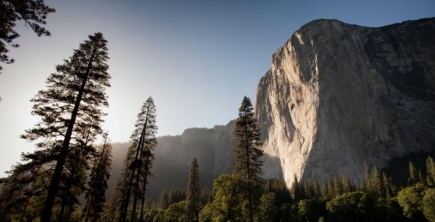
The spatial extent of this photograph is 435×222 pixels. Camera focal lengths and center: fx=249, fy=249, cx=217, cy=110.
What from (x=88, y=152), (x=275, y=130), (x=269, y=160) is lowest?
(x=88, y=152)

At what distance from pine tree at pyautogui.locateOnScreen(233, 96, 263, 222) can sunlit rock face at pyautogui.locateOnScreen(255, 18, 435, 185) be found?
10870 centimetres

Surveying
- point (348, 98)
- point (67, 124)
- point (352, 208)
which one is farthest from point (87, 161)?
point (348, 98)

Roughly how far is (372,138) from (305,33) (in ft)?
241

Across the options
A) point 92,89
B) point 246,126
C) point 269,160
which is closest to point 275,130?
point 269,160

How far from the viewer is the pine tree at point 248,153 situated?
22.9m

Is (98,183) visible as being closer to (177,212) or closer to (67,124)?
(67,124)

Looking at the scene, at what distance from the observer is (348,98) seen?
139500 mm

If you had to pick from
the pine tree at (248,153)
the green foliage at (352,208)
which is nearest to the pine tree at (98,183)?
the pine tree at (248,153)

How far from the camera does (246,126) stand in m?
24.8

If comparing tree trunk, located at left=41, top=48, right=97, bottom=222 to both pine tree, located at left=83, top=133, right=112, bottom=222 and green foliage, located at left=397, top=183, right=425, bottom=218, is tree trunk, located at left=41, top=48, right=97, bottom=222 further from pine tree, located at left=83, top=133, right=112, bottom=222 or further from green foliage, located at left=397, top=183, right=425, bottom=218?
green foliage, located at left=397, top=183, right=425, bottom=218

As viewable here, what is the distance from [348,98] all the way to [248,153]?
136203 mm

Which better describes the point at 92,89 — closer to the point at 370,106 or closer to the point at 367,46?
the point at 370,106

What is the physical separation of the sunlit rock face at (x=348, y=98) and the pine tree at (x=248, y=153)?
10870 cm

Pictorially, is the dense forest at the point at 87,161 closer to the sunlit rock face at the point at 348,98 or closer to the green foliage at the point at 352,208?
the green foliage at the point at 352,208
